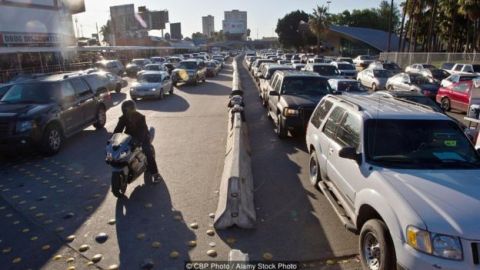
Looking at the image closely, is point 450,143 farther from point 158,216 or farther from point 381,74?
point 381,74

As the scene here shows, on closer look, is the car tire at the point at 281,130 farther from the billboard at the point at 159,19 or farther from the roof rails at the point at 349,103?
the billboard at the point at 159,19

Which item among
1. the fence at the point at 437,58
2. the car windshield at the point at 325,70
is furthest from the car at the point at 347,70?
the fence at the point at 437,58

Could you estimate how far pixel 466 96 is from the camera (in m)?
14.8

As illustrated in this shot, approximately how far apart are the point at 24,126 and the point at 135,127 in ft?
11.1

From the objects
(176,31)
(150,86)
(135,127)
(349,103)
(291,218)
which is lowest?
(291,218)

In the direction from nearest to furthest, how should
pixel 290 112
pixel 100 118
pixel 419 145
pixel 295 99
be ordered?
1. pixel 419 145
2. pixel 290 112
3. pixel 295 99
4. pixel 100 118

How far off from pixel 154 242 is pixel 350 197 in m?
2.57

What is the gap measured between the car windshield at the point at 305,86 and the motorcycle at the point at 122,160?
19.6ft

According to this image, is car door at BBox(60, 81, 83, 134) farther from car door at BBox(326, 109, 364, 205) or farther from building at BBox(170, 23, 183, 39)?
building at BBox(170, 23, 183, 39)

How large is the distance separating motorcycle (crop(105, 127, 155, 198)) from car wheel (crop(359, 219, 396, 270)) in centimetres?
395

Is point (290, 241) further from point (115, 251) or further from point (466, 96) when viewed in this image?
point (466, 96)

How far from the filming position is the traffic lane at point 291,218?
4836mm

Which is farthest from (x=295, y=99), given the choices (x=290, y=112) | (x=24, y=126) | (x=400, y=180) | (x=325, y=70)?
(x=325, y=70)

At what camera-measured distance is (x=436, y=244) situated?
10.7 ft
